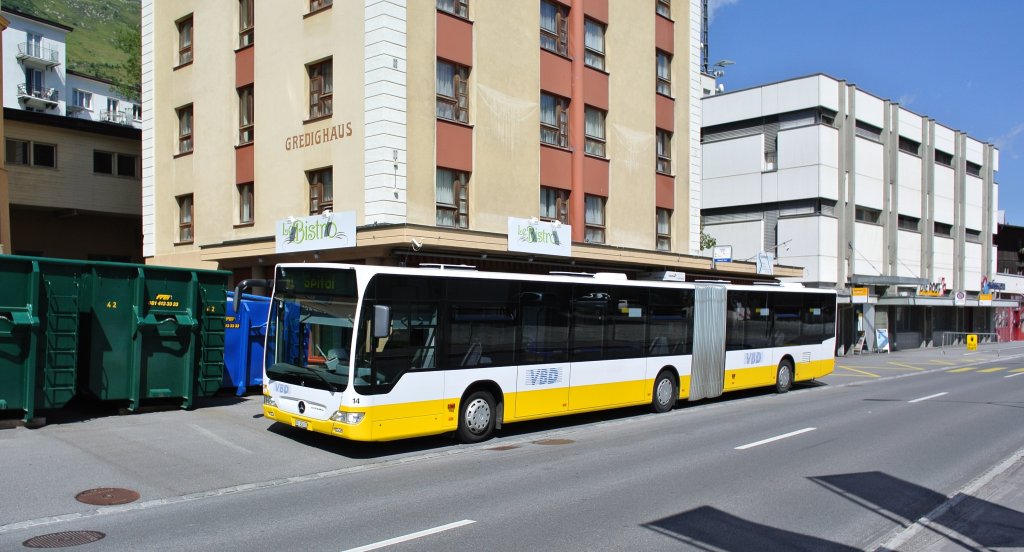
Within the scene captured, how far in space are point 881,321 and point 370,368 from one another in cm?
4156

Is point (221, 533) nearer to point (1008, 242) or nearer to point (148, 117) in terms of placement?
point (148, 117)

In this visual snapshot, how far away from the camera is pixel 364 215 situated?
760 inches

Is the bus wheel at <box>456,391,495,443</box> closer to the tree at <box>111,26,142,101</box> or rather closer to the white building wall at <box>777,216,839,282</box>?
the white building wall at <box>777,216,839,282</box>

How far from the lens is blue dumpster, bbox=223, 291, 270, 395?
16031mm

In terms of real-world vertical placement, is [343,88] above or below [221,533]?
above

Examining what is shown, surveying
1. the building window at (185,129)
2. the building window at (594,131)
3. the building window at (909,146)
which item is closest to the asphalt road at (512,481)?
the building window at (594,131)

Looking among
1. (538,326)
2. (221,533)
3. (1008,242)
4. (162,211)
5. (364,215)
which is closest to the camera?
(221,533)

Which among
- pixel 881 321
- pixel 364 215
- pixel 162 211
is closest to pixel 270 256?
pixel 364 215

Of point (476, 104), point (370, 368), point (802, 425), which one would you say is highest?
point (476, 104)

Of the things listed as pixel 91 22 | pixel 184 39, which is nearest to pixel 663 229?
pixel 184 39

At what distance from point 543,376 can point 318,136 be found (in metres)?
10.5

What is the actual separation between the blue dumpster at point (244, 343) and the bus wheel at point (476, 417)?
6014 millimetres

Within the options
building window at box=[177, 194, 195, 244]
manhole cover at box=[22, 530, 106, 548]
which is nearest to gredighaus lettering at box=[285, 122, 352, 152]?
building window at box=[177, 194, 195, 244]

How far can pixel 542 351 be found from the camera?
13773 millimetres
